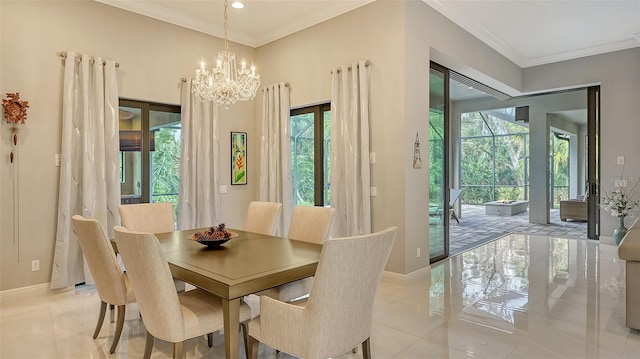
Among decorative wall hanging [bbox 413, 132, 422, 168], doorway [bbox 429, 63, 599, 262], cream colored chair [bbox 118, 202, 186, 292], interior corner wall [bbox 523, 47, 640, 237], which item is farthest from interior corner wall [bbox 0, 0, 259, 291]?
interior corner wall [bbox 523, 47, 640, 237]

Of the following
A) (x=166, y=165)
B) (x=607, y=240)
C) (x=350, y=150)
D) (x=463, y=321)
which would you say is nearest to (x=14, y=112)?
(x=166, y=165)

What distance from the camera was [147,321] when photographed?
6.66ft

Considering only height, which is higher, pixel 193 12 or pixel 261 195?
pixel 193 12

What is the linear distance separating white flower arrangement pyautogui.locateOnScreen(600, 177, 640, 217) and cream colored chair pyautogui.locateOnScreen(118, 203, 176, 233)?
6461 millimetres

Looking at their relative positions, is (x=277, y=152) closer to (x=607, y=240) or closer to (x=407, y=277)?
(x=407, y=277)

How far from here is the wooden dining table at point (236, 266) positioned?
6.22 feet

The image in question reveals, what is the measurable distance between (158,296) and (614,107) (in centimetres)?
722

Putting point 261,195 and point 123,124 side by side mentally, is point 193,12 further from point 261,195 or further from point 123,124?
point 261,195

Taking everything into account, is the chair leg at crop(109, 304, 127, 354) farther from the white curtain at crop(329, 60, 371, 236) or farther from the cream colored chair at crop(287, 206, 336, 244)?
the white curtain at crop(329, 60, 371, 236)

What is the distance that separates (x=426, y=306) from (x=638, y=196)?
15.9 ft

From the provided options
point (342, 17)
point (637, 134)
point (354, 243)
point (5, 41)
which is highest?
point (342, 17)

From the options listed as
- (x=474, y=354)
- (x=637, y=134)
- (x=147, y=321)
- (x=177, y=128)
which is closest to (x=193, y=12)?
(x=177, y=128)

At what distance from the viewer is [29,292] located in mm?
3797

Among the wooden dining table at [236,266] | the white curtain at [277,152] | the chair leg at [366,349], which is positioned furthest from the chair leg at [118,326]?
the white curtain at [277,152]
